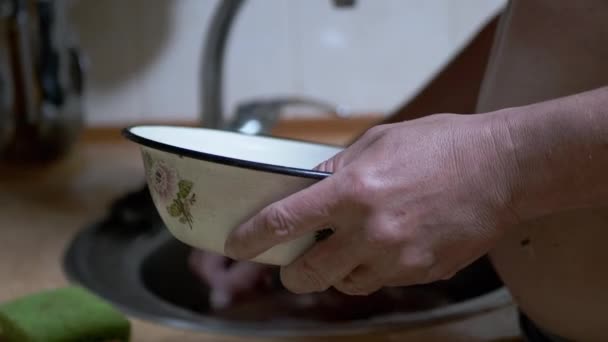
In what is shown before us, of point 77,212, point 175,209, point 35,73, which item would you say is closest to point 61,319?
point 175,209

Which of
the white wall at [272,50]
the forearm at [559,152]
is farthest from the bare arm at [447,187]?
the white wall at [272,50]

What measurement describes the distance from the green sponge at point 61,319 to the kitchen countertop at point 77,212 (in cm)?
6

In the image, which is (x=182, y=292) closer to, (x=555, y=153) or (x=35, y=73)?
(x=35, y=73)

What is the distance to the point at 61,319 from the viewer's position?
50cm

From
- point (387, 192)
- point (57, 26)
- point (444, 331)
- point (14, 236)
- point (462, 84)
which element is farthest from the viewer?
point (57, 26)

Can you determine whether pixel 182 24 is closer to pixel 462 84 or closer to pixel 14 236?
pixel 14 236

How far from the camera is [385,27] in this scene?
1.26 metres

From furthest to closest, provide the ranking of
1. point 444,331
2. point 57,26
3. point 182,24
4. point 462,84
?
point 182,24 → point 57,26 → point 462,84 → point 444,331

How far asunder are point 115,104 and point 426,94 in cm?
69

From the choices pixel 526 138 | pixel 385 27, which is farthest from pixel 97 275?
pixel 385 27

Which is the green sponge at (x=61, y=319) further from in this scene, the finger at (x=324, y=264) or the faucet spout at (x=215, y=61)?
the faucet spout at (x=215, y=61)

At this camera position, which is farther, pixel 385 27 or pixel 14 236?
pixel 385 27

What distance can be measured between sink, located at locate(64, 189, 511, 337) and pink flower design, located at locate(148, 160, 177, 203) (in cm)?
20

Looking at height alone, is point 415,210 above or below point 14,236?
above
